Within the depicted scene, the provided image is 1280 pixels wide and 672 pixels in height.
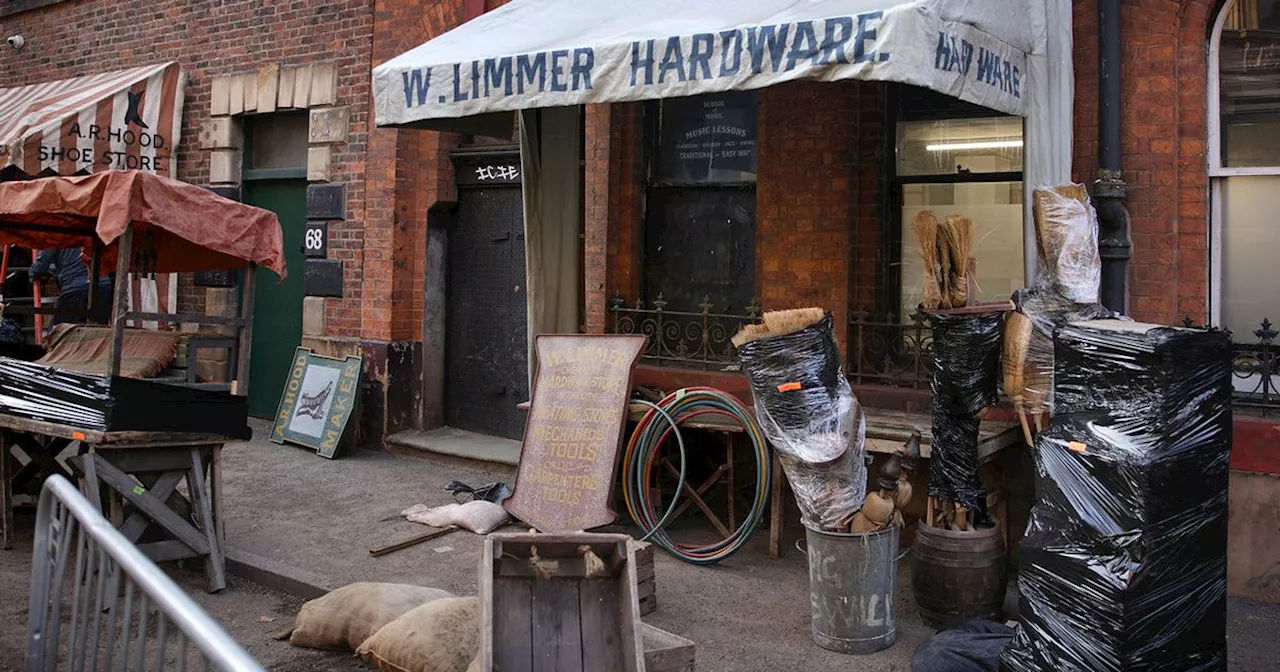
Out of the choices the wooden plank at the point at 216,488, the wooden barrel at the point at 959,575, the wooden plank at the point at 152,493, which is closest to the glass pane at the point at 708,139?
the wooden barrel at the point at 959,575

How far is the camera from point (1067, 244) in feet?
17.4

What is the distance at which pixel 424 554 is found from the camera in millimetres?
6496

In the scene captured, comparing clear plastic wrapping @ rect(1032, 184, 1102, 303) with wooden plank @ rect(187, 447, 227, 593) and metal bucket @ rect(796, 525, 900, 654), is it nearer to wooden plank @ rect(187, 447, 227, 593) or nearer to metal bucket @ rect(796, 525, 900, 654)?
metal bucket @ rect(796, 525, 900, 654)

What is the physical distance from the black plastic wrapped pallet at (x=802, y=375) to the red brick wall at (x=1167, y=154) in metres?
2.03

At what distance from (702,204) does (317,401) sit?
160 inches

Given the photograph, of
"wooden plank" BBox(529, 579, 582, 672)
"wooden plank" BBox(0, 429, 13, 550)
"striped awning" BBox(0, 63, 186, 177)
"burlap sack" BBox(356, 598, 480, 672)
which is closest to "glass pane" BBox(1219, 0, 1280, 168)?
"wooden plank" BBox(529, 579, 582, 672)

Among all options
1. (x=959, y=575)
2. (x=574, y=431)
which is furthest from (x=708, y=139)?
(x=959, y=575)

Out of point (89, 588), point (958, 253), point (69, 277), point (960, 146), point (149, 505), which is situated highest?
point (960, 146)

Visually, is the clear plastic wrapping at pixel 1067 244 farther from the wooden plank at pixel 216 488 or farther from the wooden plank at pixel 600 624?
the wooden plank at pixel 216 488

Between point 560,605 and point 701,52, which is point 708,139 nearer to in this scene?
point 701,52

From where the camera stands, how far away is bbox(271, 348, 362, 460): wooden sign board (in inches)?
372

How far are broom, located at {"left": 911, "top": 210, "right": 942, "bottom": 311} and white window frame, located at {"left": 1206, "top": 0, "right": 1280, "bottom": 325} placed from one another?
1848 mm

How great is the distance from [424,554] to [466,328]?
11.6 feet

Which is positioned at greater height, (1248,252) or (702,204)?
(702,204)
